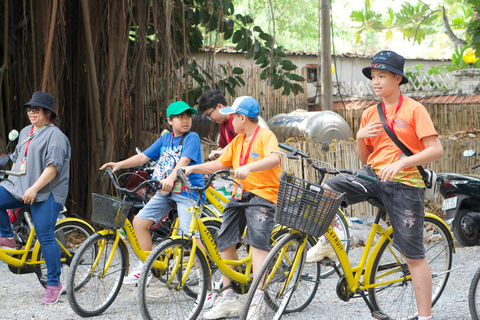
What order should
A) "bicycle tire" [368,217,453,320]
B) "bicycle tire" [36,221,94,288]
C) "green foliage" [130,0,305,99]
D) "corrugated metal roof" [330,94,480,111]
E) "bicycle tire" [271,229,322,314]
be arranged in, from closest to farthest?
"bicycle tire" [368,217,453,320], "bicycle tire" [271,229,322,314], "bicycle tire" [36,221,94,288], "green foliage" [130,0,305,99], "corrugated metal roof" [330,94,480,111]

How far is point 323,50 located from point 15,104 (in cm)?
537

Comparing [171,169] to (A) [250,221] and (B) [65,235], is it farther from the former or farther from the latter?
(B) [65,235]

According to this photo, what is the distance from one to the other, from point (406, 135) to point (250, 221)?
1176mm

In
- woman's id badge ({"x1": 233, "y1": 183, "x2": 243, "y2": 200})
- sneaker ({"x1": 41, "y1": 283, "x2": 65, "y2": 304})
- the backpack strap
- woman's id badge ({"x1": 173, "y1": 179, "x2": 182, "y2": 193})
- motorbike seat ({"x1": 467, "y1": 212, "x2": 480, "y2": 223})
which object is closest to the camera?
the backpack strap

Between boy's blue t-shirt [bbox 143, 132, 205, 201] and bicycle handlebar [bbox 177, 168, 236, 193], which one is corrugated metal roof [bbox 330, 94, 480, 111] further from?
bicycle handlebar [bbox 177, 168, 236, 193]

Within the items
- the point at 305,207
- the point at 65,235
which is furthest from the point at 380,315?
the point at 65,235

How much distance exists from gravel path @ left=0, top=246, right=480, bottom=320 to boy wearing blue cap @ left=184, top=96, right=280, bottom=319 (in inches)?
26.6

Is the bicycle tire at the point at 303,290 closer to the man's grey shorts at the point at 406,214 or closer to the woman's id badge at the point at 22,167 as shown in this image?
the man's grey shorts at the point at 406,214

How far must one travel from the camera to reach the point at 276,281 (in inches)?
125

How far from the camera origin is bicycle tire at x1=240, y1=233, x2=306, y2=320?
3008mm

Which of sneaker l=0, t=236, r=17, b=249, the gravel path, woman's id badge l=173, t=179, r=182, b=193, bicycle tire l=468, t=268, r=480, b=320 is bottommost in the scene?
the gravel path

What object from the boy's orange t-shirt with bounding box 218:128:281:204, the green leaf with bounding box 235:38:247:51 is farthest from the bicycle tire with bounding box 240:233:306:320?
the green leaf with bounding box 235:38:247:51

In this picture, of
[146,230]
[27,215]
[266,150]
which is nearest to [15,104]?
[27,215]

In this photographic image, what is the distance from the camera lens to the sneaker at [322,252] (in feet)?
11.1
